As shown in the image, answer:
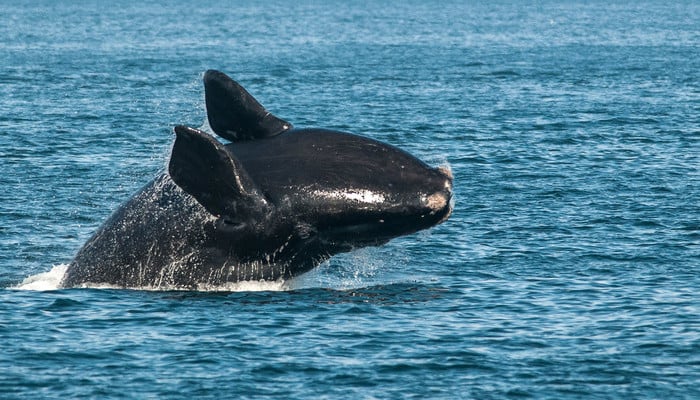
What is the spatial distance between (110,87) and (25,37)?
54228 millimetres

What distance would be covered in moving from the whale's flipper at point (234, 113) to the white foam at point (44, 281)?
17.7 feet

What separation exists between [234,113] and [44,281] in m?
6.86

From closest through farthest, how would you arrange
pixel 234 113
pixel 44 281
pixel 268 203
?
pixel 268 203 < pixel 234 113 < pixel 44 281

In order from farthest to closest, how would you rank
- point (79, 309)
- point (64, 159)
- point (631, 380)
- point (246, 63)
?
1. point (246, 63)
2. point (64, 159)
3. point (79, 309)
4. point (631, 380)

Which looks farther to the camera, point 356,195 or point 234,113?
point 234,113

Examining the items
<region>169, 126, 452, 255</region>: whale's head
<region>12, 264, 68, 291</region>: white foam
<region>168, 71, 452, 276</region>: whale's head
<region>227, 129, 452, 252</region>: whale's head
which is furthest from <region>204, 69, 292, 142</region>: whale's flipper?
<region>12, 264, 68, 291</region>: white foam

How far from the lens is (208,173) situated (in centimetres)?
1917

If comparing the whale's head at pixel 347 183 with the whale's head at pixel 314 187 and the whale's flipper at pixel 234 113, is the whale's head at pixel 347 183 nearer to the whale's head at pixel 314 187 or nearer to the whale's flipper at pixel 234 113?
the whale's head at pixel 314 187

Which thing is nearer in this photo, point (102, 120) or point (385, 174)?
point (385, 174)

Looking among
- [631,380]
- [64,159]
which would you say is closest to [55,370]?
[631,380]

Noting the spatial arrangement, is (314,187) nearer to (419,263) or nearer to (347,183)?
(347,183)

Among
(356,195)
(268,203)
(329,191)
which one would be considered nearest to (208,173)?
(268,203)

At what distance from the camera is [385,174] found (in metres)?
20.2

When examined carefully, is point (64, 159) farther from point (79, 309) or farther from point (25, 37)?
point (25, 37)
